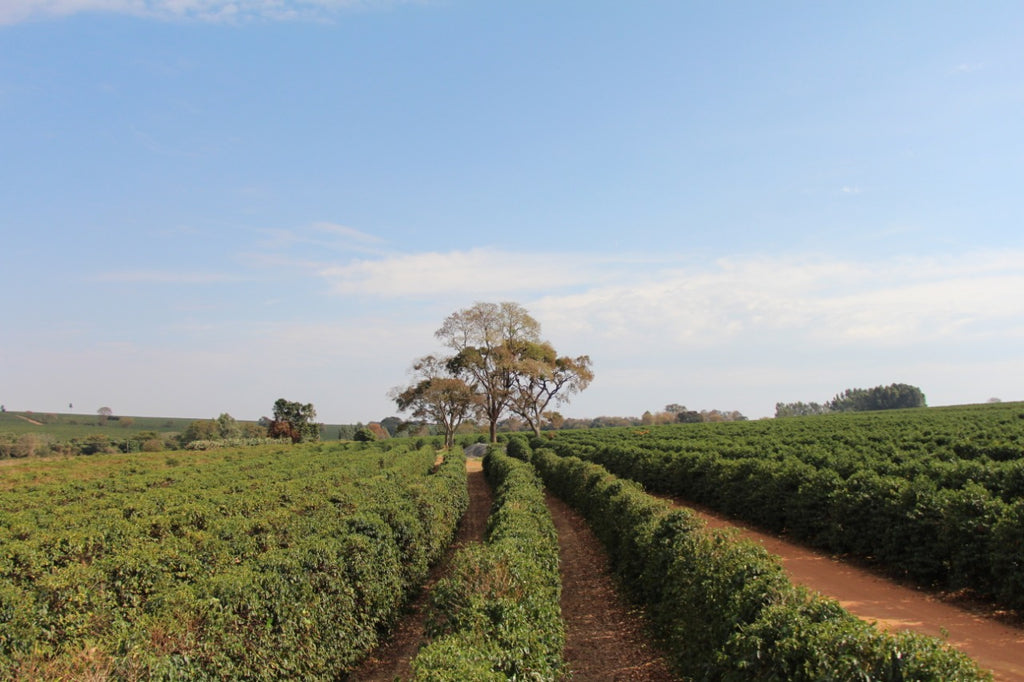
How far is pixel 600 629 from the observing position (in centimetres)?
934

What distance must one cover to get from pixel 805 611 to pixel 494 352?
56.8 meters

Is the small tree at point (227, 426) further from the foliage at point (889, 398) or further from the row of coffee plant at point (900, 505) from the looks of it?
the foliage at point (889, 398)

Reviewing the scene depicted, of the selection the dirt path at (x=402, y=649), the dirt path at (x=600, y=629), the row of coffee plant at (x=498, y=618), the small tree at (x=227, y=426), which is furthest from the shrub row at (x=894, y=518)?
the small tree at (x=227, y=426)

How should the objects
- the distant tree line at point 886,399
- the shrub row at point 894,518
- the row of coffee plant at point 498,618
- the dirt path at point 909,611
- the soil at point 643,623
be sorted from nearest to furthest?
the row of coffee plant at point 498,618 → the dirt path at point 909,611 → the soil at point 643,623 → the shrub row at point 894,518 → the distant tree line at point 886,399

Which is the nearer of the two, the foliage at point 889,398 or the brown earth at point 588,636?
the brown earth at point 588,636

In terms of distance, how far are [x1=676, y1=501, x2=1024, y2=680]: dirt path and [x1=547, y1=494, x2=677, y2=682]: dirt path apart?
241cm

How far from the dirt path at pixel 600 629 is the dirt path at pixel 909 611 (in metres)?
2.41

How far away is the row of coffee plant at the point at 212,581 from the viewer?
5633 mm

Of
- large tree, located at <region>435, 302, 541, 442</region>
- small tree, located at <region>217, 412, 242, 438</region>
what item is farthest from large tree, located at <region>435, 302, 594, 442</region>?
small tree, located at <region>217, 412, 242, 438</region>

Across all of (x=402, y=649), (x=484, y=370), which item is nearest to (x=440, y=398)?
(x=484, y=370)

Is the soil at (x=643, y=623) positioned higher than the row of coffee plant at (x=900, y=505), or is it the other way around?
the row of coffee plant at (x=900, y=505)

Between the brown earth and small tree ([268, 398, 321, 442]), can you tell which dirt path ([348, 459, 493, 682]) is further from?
small tree ([268, 398, 321, 442])

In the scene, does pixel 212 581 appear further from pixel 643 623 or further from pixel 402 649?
pixel 643 623

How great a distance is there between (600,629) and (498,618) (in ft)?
12.7
